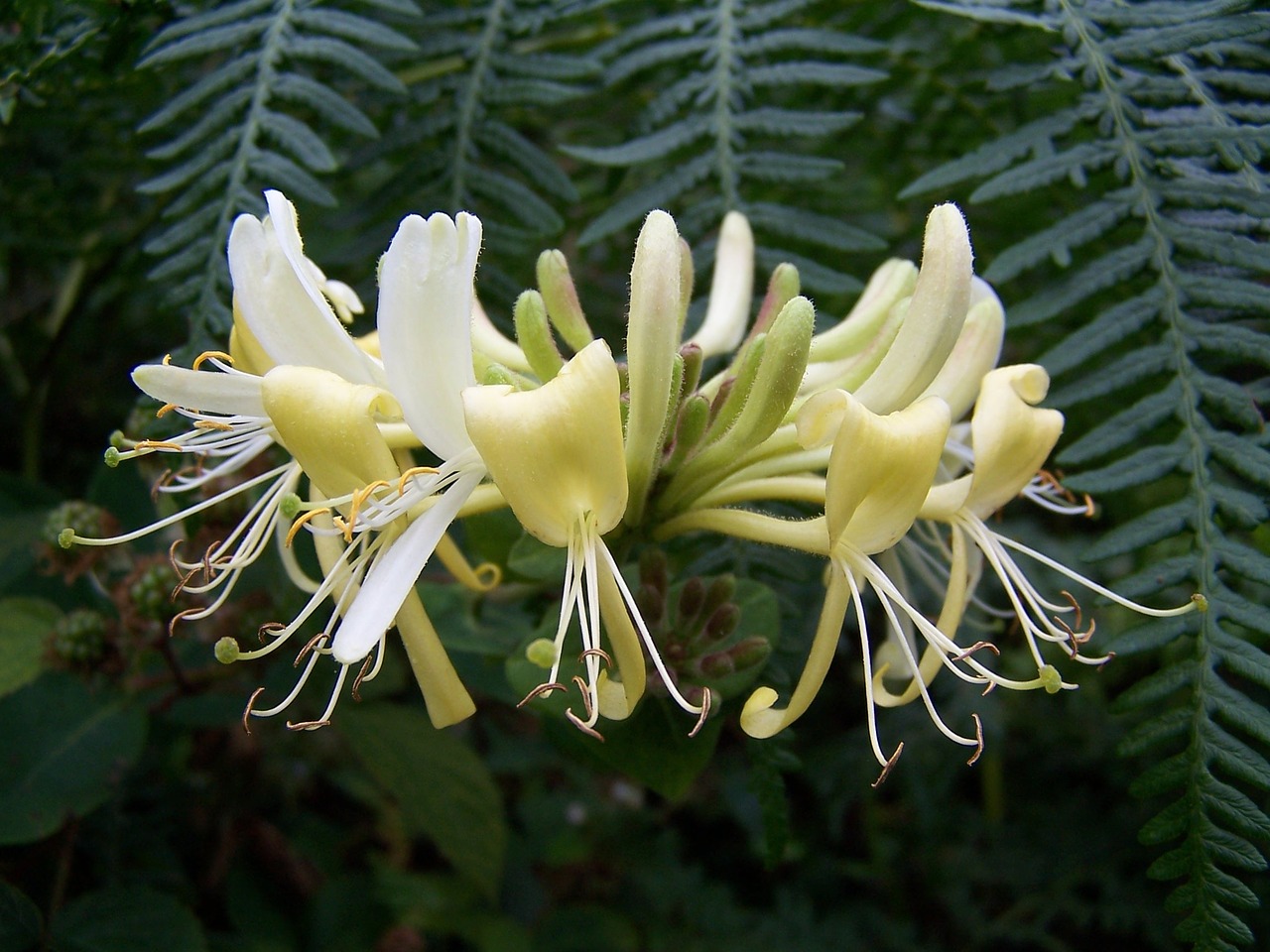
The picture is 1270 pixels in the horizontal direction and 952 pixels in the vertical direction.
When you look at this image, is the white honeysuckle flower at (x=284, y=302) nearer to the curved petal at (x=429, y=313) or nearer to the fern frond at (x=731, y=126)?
the curved petal at (x=429, y=313)

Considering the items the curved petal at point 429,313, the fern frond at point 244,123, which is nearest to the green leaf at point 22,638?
the fern frond at point 244,123

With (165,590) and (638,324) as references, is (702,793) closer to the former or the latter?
(165,590)

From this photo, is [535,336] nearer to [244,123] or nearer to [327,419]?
[327,419]

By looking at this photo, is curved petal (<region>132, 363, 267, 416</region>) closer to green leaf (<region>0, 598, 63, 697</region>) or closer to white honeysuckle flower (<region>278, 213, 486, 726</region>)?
white honeysuckle flower (<region>278, 213, 486, 726</region>)

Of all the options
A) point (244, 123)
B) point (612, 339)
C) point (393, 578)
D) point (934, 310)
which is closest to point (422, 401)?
point (393, 578)

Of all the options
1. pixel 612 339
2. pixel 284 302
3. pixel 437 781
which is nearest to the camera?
pixel 284 302

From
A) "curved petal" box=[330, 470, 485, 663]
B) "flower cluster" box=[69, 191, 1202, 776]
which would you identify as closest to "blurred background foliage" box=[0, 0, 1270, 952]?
"flower cluster" box=[69, 191, 1202, 776]
